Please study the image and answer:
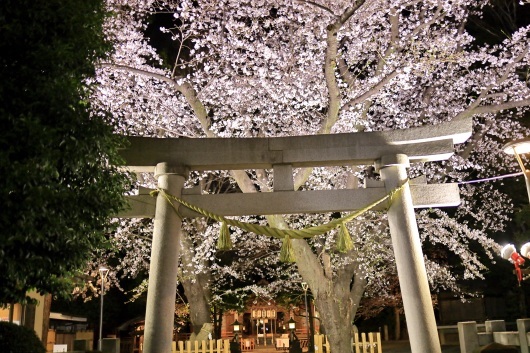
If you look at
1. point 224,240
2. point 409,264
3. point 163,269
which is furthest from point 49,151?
point 409,264

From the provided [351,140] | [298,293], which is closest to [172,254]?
[351,140]

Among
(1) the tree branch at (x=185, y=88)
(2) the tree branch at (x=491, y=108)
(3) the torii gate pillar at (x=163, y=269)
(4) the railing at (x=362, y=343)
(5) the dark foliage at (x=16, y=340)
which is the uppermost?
(1) the tree branch at (x=185, y=88)

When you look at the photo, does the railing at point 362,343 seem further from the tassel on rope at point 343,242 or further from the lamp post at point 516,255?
the tassel on rope at point 343,242

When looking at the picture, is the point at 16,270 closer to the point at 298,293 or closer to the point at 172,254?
the point at 172,254

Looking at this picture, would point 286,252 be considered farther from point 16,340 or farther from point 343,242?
point 16,340

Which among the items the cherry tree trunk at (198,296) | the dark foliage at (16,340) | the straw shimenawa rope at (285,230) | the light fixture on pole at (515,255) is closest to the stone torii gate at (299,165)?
the straw shimenawa rope at (285,230)

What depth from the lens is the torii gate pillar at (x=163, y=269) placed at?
6.23m

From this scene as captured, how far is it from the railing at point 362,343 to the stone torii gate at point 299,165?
5658mm

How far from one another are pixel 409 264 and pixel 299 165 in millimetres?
2148

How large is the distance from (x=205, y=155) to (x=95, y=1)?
8.41 feet

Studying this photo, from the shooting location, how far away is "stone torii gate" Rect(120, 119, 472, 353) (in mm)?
6797

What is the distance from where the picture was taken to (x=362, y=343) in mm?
11898

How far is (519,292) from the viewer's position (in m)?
20.8

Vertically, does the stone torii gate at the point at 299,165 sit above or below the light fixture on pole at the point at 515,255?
above
